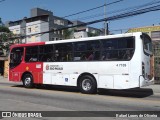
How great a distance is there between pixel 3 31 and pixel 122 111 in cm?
5364

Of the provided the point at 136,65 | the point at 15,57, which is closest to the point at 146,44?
the point at 136,65

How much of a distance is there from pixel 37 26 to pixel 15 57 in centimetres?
5550

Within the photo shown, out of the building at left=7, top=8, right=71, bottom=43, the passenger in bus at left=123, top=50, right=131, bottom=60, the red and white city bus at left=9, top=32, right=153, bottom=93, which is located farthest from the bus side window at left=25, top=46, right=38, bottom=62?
the building at left=7, top=8, right=71, bottom=43

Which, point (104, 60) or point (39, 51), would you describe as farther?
point (39, 51)

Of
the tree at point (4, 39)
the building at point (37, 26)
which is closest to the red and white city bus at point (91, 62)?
the tree at point (4, 39)

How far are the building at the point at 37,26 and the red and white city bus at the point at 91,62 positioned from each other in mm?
54019

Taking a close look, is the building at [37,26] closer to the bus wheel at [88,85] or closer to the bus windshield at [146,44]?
the bus wheel at [88,85]

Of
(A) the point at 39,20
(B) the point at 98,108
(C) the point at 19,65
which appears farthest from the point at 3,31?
(B) the point at 98,108

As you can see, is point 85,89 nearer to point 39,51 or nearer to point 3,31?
point 39,51

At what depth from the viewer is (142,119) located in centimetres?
918

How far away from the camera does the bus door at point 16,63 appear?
68.0 ft

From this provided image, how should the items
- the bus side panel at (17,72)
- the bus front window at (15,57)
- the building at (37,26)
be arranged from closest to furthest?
the bus side panel at (17,72), the bus front window at (15,57), the building at (37,26)

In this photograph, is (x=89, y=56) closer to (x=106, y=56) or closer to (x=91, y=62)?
(x=91, y=62)

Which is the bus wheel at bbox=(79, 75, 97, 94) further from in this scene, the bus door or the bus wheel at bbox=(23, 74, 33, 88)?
the bus door
